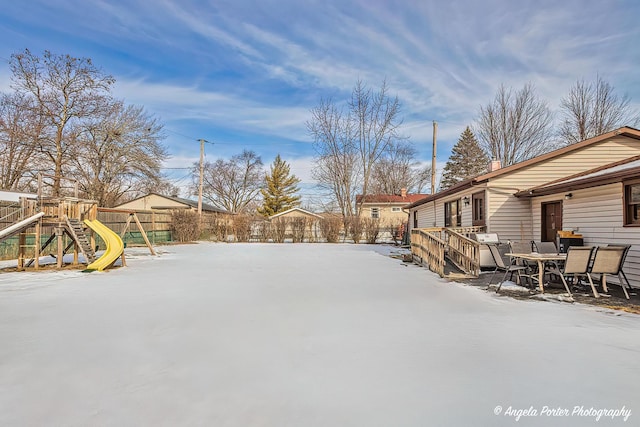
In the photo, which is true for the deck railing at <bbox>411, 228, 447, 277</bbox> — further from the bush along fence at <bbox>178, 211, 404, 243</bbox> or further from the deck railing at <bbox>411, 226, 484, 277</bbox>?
the bush along fence at <bbox>178, 211, 404, 243</bbox>

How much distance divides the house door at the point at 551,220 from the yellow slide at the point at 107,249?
12.0 m

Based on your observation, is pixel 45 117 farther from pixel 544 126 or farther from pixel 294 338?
pixel 544 126

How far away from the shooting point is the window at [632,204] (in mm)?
6633

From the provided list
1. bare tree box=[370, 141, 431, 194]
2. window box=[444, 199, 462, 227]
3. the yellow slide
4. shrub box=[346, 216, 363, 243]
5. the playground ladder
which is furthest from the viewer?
bare tree box=[370, 141, 431, 194]

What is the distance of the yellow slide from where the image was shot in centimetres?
905

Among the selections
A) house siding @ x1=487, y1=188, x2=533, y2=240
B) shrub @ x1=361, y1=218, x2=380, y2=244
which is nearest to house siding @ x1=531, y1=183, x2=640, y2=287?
house siding @ x1=487, y1=188, x2=533, y2=240

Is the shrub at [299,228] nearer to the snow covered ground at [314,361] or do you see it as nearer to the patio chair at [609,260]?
the snow covered ground at [314,361]

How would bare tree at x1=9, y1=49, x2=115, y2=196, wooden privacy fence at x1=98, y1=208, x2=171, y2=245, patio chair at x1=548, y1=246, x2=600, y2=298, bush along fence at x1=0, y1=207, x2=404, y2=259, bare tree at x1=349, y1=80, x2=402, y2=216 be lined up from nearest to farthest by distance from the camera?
1. patio chair at x1=548, y1=246, x2=600, y2=298
2. wooden privacy fence at x1=98, y1=208, x2=171, y2=245
3. bare tree at x1=9, y1=49, x2=115, y2=196
4. bush along fence at x1=0, y1=207, x2=404, y2=259
5. bare tree at x1=349, y1=80, x2=402, y2=216

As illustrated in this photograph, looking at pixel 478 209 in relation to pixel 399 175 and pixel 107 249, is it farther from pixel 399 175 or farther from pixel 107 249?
pixel 399 175

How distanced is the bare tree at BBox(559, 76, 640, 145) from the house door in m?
15.1

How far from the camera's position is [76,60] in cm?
1909

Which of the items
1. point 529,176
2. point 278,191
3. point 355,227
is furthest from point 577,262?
Answer: point 278,191

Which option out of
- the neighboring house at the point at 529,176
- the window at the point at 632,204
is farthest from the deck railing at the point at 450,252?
the window at the point at 632,204

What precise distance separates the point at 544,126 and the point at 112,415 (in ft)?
87.5
